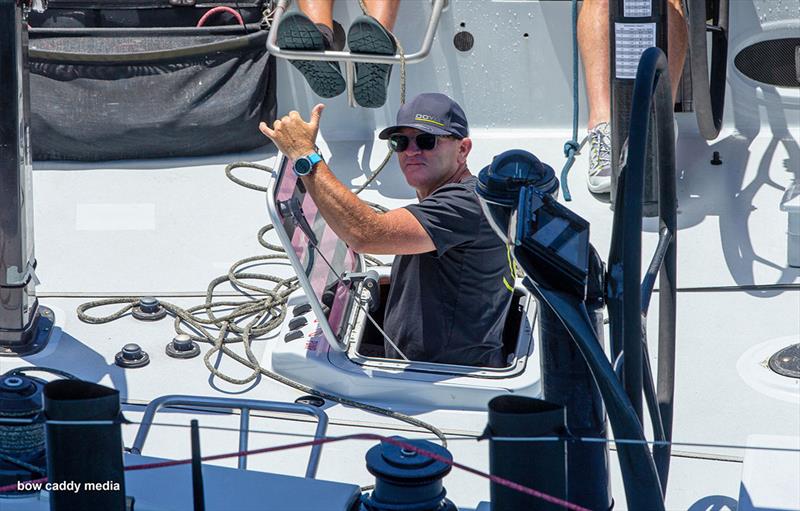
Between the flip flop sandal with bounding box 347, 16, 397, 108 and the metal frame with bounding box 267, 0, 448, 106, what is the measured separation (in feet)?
0.09

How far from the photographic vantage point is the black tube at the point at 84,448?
1.53 meters

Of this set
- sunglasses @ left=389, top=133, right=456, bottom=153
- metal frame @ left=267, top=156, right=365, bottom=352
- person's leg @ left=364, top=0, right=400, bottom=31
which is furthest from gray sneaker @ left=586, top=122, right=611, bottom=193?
metal frame @ left=267, top=156, right=365, bottom=352

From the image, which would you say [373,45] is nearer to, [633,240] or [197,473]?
[633,240]

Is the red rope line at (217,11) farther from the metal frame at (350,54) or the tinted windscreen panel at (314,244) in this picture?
the tinted windscreen panel at (314,244)

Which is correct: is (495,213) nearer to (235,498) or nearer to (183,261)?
(235,498)

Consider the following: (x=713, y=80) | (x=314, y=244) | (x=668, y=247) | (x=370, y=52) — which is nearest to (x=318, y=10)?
(x=370, y=52)

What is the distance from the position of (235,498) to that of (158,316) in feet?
4.92

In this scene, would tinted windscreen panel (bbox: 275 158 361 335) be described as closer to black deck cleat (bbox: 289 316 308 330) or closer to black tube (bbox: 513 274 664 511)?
black deck cleat (bbox: 289 316 308 330)

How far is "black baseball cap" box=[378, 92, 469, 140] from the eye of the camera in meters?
2.81

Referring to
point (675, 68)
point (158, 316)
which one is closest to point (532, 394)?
point (158, 316)

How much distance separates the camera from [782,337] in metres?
3.00

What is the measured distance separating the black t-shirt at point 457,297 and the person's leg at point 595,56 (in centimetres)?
112

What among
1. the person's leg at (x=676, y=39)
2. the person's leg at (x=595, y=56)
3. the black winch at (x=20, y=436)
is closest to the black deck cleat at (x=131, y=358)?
the black winch at (x=20, y=436)

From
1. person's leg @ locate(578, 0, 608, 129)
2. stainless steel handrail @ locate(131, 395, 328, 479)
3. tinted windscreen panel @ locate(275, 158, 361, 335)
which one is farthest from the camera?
person's leg @ locate(578, 0, 608, 129)
